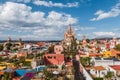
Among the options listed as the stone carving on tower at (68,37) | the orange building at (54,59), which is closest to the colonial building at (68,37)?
the stone carving on tower at (68,37)

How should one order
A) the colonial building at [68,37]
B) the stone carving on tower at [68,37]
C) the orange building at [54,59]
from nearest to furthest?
the orange building at [54,59] < the colonial building at [68,37] < the stone carving on tower at [68,37]

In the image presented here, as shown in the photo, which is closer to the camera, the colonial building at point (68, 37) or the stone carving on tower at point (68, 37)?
the colonial building at point (68, 37)

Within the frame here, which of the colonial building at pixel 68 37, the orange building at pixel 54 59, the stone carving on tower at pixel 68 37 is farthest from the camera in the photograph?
the stone carving on tower at pixel 68 37

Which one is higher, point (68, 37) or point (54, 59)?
point (68, 37)

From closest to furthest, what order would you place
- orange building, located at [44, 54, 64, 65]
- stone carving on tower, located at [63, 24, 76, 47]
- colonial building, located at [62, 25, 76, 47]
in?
1. orange building, located at [44, 54, 64, 65]
2. colonial building, located at [62, 25, 76, 47]
3. stone carving on tower, located at [63, 24, 76, 47]

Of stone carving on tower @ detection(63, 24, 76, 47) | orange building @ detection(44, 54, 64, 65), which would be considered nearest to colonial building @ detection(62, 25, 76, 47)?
stone carving on tower @ detection(63, 24, 76, 47)

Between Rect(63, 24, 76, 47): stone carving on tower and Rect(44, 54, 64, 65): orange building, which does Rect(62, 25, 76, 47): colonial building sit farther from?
Rect(44, 54, 64, 65): orange building

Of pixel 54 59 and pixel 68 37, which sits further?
pixel 68 37

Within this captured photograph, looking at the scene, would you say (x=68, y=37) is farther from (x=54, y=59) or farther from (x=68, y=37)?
(x=54, y=59)

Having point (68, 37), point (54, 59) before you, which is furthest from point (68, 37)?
point (54, 59)

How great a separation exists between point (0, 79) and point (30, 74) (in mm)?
3911

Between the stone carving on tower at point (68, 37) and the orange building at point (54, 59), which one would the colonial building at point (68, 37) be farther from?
the orange building at point (54, 59)

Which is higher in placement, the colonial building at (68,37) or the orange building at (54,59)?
the colonial building at (68,37)

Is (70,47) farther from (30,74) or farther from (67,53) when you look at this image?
(30,74)
